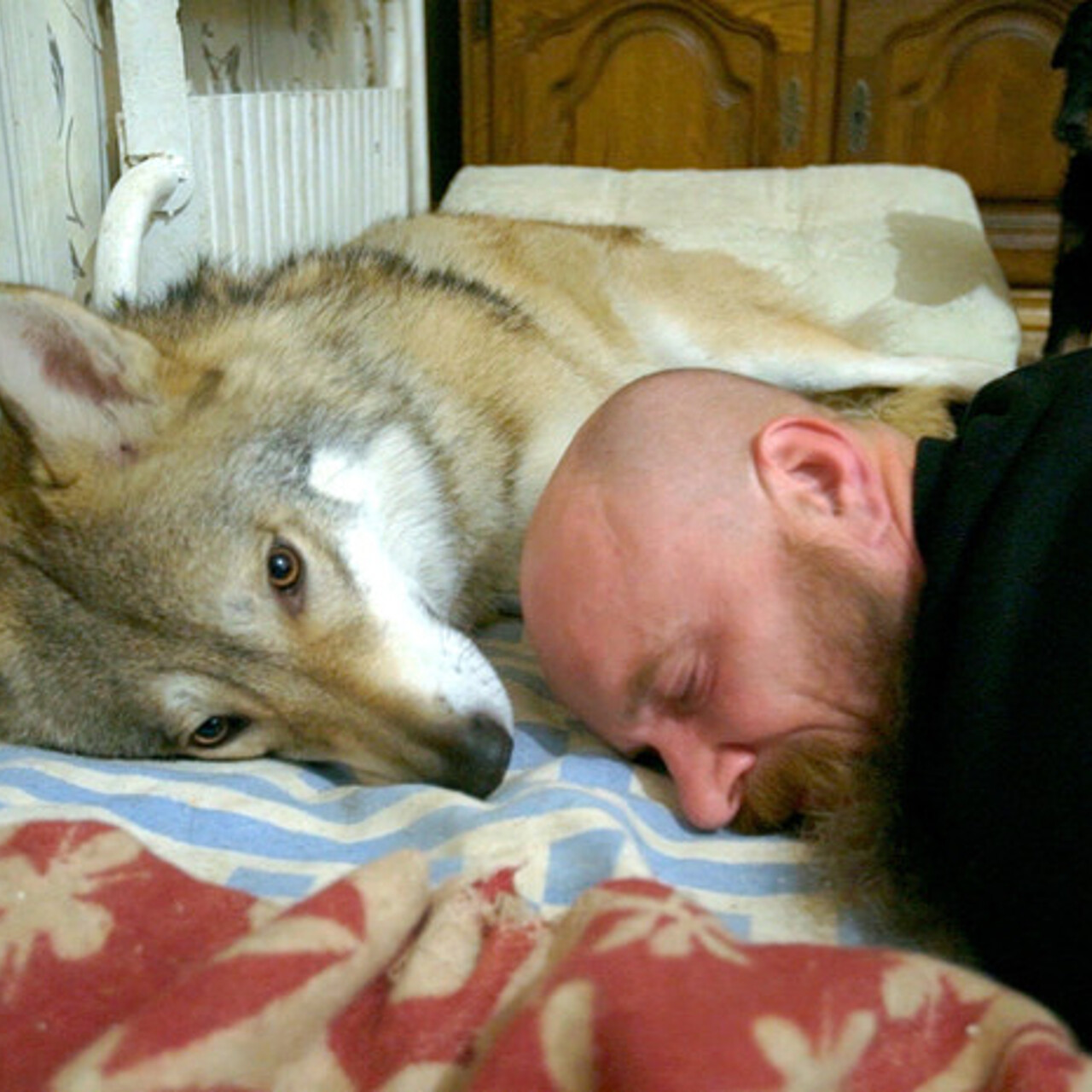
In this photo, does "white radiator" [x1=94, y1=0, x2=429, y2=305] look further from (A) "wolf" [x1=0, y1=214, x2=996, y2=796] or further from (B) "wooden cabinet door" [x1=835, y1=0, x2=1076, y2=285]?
(B) "wooden cabinet door" [x1=835, y1=0, x2=1076, y2=285]

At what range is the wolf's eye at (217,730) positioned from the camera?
1188mm

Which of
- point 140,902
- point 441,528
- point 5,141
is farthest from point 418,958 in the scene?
point 5,141

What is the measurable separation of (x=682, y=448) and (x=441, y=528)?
41 cm

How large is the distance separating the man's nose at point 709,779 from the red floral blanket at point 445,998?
228mm

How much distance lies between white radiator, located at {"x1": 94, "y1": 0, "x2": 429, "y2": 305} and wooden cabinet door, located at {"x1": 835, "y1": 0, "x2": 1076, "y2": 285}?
1.50m

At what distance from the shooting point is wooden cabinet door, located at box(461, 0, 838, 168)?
3.80 m

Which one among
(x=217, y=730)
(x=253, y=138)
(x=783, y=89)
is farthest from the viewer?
(x=783, y=89)

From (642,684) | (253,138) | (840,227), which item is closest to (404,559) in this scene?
(642,684)

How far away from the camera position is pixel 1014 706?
0.84 m

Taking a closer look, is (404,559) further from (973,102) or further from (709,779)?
(973,102)

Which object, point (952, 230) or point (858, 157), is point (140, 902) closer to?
point (952, 230)

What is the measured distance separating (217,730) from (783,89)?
3.37m

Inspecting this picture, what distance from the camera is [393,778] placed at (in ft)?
3.77

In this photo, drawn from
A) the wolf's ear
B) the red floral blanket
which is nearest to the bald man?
the red floral blanket
